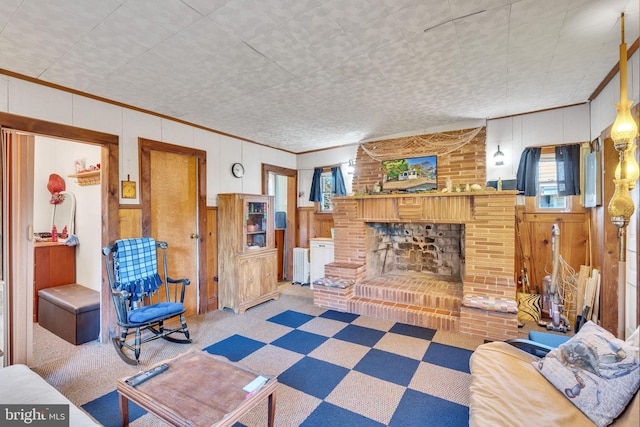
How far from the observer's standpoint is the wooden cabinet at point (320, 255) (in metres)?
5.05

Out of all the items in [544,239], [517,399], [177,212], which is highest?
[177,212]

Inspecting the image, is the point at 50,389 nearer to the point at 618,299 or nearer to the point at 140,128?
the point at 140,128

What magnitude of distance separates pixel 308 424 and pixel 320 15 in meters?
2.59

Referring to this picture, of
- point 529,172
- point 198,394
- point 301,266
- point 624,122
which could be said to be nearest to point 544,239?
point 529,172

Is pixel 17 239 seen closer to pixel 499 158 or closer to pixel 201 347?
pixel 201 347

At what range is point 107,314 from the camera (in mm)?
3121

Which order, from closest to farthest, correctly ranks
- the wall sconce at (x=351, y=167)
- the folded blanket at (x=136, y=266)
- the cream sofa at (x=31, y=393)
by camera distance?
the cream sofa at (x=31, y=393)
the folded blanket at (x=136, y=266)
the wall sconce at (x=351, y=167)

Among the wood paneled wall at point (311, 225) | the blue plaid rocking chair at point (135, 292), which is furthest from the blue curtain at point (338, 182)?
the blue plaid rocking chair at point (135, 292)

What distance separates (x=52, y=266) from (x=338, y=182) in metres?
4.21

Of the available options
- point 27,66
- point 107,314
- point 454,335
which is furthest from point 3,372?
point 454,335

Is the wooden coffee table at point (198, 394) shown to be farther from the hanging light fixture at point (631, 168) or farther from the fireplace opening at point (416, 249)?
the fireplace opening at point (416, 249)

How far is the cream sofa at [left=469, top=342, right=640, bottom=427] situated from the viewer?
4.46 feet

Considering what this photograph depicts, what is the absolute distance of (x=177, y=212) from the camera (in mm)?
3781

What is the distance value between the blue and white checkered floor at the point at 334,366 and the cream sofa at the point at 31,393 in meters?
0.62
